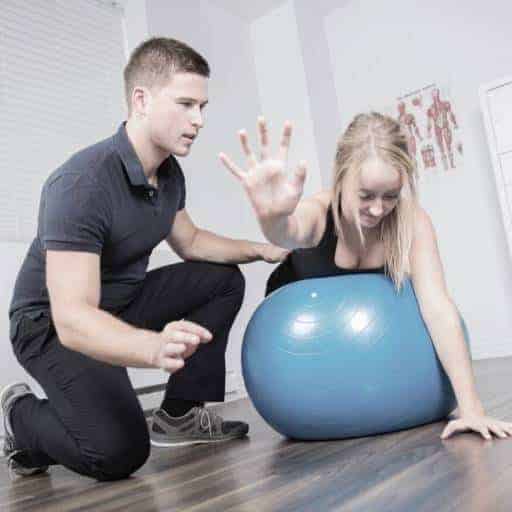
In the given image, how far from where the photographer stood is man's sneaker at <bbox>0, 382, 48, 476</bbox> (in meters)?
1.75

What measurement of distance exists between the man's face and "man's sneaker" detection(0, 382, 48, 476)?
76 centimetres

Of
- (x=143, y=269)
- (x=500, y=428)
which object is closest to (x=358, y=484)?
(x=500, y=428)

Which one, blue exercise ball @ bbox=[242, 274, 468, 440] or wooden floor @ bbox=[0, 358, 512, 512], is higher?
blue exercise ball @ bbox=[242, 274, 468, 440]

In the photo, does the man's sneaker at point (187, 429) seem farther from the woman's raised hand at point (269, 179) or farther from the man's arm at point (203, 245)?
the woman's raised hand at point (269, 179)

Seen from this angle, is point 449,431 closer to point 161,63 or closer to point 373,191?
point 373,191

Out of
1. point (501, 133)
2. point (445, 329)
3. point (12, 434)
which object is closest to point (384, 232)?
point (445, 329)

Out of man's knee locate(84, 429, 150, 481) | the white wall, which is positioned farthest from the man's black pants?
the white wall

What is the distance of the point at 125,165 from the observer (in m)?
1.59

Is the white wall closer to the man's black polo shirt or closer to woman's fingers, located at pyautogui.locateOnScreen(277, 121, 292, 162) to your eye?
the man's black polo shirt

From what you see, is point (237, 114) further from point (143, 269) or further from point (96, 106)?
point (143, 269)

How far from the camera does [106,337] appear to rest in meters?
1.23

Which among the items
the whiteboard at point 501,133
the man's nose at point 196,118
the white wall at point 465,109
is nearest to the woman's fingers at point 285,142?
the man's nose at point 196,118

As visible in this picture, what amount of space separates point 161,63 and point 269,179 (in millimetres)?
596

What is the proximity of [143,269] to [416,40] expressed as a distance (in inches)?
115
